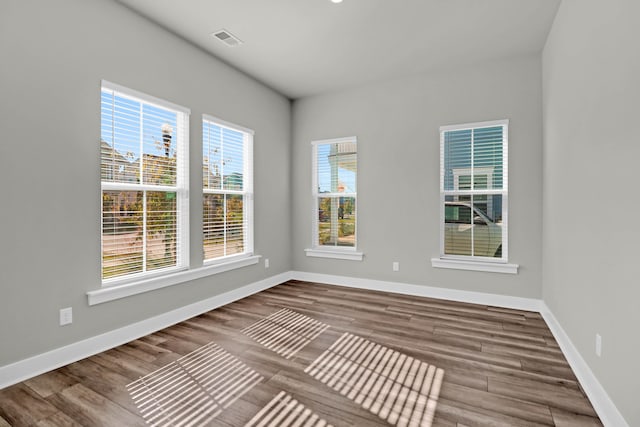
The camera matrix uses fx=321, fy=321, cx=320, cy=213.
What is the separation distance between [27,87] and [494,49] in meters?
4.40

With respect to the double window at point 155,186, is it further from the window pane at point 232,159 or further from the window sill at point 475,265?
the window sill at point 475,265

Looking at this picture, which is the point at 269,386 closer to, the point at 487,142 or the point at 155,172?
the point at 155,172

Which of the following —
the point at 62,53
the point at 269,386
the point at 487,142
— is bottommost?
the point at 269,386

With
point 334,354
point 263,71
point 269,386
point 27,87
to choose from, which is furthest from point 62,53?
point 334,354

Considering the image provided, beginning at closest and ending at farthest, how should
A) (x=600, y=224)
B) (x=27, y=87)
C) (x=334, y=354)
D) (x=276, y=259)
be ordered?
(x=600, y=224), (x=27, y=87), (x=334, y=354), (x=276, y=259)

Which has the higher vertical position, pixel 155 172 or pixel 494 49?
pixel 494 49

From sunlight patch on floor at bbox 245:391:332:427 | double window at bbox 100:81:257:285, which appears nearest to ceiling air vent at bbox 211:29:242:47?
double window at bbox 100:81:257:285

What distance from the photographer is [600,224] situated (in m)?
1.97

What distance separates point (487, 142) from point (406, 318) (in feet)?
7.83

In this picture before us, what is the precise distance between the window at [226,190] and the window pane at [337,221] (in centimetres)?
121

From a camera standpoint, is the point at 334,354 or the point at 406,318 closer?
the point at 334,354

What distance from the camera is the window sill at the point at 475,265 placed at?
3.87m

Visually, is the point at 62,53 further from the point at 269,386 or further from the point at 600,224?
the point at 600,224

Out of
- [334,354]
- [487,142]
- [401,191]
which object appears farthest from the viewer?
[401,191]
